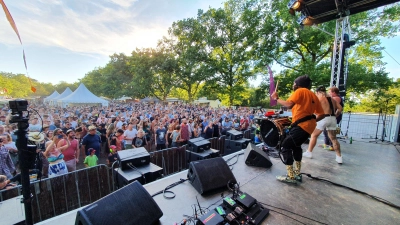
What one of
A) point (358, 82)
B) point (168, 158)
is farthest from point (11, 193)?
point (358, 82)

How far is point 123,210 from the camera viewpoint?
1.73 m

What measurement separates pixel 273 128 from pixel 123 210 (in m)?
3.44

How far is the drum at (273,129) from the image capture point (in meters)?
3.73

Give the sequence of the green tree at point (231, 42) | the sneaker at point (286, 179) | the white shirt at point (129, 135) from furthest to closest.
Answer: the green tree at point (231, 42)
the white shirt at point (129, 135)
the sneaker at point (286, 179)

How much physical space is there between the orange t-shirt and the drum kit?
2.81ft

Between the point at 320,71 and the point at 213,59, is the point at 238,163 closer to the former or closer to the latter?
the point at 320,71

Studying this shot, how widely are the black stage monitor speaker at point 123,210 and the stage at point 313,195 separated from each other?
0.27 m

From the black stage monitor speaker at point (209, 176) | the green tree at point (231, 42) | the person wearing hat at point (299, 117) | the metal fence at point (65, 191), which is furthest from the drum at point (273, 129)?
the green tree at point (231, 42)

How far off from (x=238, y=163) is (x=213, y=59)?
21.4 m

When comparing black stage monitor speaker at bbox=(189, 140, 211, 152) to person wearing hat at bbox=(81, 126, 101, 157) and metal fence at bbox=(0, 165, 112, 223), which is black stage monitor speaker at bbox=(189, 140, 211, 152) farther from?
person wearing hat at bbox=(81, 126, 101, 157)

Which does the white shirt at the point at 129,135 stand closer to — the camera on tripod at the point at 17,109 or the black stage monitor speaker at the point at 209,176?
the black stage monitor speaker at the point at 209,176

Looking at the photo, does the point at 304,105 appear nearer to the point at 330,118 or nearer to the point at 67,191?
the point at 330,118

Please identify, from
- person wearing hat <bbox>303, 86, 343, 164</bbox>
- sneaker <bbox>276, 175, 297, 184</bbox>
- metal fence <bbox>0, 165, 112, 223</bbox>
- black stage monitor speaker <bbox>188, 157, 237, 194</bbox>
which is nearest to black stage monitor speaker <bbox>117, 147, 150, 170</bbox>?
metal fence <bbox>0, 165, 112, 223</bbox>

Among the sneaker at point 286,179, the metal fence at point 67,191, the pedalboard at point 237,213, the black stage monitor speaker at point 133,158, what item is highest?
the black stage monitor speaker at point 133,158
